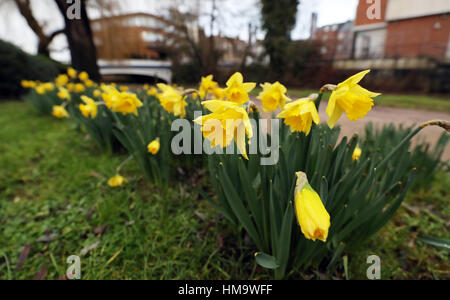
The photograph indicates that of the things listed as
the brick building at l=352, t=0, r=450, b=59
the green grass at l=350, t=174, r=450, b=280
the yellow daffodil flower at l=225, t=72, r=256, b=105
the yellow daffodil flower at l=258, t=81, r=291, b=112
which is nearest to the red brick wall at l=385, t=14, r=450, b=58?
the brick building at l=352, t=0, r=450, b=59

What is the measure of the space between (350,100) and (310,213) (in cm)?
31

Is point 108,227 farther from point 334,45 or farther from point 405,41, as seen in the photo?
point 405,41

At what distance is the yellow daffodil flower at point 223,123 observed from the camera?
22.6 inches

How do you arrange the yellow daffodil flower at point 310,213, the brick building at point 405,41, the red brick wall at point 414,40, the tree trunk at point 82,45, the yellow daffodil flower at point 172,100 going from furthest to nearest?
the red brick wall at point 414,40 → the brick building at point 405,41 → the tree trunk at point 82,45 → the yellow daffodil flower at point 172,100 → the yellow daffodil flower at point 310,213

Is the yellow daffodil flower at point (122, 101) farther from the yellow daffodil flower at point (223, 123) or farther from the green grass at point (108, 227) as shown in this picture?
the yellow daffodil flower at point (223, 123)

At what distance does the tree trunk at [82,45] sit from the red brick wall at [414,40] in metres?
10.9

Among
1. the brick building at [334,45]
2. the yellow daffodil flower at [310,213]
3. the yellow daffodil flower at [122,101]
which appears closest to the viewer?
the yellow daffodil flower at [310,213]

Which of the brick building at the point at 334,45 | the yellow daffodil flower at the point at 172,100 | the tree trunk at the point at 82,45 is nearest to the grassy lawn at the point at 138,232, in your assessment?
the yellow daffodil flower at the point at 172,100

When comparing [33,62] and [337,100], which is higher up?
[33,62]

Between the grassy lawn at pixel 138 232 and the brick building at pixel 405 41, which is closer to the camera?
the grassy lawn at pixel 138 232

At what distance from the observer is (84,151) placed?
90.2 inches
